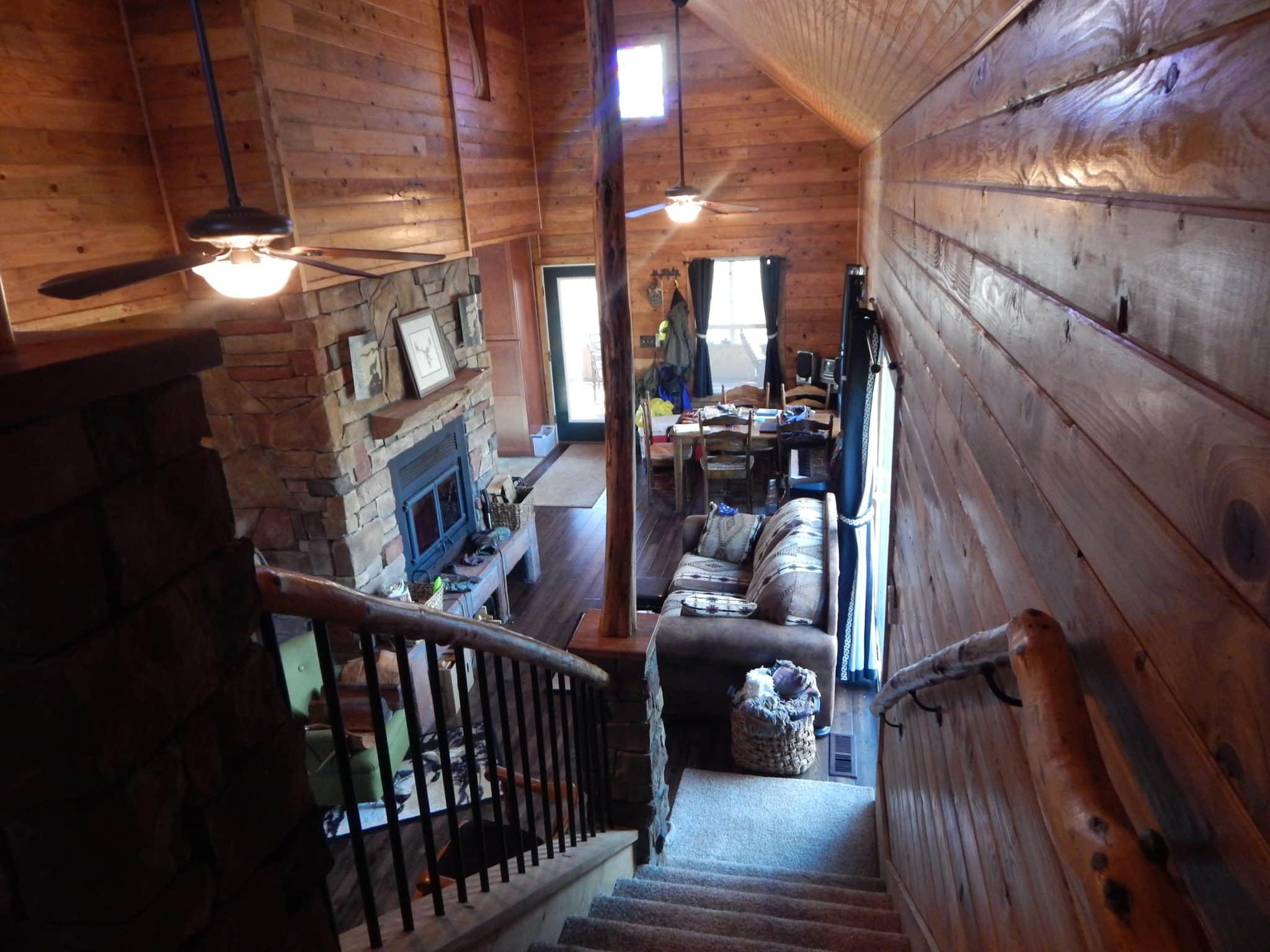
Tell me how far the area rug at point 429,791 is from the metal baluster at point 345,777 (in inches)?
93.2

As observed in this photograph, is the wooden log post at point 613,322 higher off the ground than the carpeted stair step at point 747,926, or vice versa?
the wooden log post at point 613,322

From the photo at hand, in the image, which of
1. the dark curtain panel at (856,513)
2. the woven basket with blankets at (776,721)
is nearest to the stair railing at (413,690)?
the woven basket with blankets at (776,721)

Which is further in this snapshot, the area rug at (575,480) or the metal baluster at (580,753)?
the area rug at (575,480)

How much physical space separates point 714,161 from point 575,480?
375 cm

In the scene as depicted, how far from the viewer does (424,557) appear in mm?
5621

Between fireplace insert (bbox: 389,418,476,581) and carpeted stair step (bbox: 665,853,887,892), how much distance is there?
8.78 feet

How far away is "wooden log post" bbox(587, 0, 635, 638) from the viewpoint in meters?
2.91

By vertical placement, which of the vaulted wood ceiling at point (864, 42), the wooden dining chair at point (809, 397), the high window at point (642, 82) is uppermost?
the high window at point (642, 82)

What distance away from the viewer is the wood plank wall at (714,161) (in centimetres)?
838

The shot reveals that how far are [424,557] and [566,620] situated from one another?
1196 millimetres

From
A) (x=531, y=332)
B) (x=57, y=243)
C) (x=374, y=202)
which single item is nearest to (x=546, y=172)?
(x=531, y=332)

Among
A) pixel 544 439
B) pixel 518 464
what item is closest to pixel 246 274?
pixel 518 464

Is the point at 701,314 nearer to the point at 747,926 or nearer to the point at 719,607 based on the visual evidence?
the point at 719,607

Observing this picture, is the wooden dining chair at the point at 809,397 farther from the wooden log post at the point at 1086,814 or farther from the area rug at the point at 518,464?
the wooden log post at the point at 1086,814
